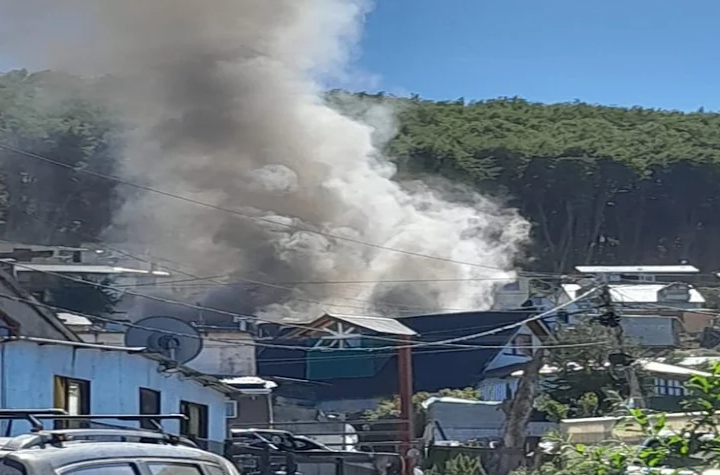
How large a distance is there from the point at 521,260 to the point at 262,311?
17.1m

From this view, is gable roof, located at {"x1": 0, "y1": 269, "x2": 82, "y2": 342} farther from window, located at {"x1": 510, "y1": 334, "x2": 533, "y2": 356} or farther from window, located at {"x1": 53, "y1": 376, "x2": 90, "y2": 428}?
window, located at {"x1": 510, "y1": 334, "x2": 533, "y2": 356}

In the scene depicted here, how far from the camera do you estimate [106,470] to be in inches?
149

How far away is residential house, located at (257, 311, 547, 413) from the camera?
30.7 m

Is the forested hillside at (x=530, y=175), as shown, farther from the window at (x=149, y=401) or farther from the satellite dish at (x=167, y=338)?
the window at (x=149, y=401)

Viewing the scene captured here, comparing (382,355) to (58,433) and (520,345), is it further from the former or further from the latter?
(58,433)

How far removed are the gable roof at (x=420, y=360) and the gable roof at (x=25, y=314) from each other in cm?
1393

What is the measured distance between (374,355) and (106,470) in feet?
91.4

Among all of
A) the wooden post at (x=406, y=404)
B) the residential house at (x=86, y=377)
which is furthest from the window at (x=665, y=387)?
the residential house at (x=86, y=377)

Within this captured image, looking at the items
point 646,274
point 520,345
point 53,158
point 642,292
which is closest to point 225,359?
point 520,345

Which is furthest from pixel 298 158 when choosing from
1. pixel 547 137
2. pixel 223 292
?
pixel 547 137

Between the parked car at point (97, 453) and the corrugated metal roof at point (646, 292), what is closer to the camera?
the parked car at point (97, 453)

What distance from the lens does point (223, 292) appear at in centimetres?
4256

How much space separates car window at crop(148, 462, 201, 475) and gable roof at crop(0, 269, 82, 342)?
36.8 ft

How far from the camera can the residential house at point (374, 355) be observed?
30719mm
